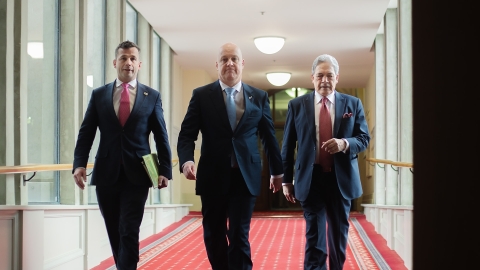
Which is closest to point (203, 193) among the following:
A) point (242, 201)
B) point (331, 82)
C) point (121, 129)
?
point (242, 201)

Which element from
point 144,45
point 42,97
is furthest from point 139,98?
point 144,45

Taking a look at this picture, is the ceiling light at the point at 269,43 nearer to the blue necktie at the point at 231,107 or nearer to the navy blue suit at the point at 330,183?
the navy blue suit at the point at 330,183

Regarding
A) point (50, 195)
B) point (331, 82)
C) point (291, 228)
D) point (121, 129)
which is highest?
point (331, 82)

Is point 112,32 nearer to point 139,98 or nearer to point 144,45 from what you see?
point 144,45

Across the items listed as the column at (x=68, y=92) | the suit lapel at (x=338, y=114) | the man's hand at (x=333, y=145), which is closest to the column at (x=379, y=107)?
the column at (x=68, y=92)

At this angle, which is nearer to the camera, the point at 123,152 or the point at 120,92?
the point at 123,152

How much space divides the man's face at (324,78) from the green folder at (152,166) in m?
1.12

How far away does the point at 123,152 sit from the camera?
4473 millimetres

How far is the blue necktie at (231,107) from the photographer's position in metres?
4.35

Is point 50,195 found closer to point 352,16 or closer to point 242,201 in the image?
point 242,201

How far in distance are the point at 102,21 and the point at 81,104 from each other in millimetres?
2072

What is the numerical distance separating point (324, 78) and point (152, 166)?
1217 mm

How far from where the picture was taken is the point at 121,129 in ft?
14.9
